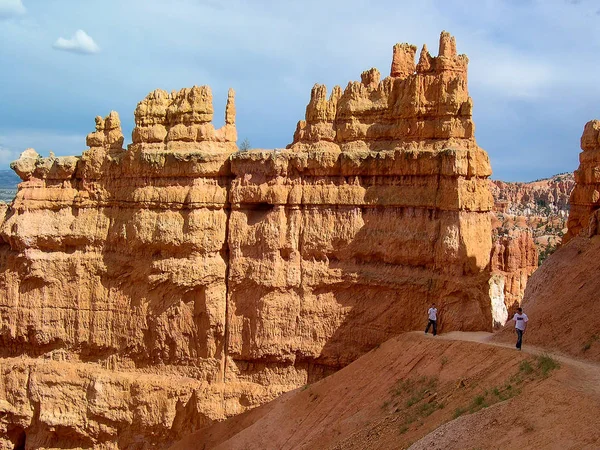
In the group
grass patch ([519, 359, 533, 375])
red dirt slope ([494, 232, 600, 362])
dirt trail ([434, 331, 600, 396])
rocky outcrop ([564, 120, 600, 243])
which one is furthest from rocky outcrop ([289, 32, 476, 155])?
grass patch ([519, 359, 533, 375])

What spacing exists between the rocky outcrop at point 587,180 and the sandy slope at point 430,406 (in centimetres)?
A: 926

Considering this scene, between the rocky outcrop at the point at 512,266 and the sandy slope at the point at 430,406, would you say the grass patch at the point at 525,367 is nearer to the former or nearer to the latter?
the sandy slope at the point at 430,406

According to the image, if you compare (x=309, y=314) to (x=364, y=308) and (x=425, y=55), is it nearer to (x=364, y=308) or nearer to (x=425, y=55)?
(x=364, y=308)

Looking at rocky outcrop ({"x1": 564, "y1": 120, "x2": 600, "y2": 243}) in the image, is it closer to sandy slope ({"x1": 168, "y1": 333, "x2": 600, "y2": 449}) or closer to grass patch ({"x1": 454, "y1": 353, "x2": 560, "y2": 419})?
sandy slope ({"x1": 168, "y1": 333, "x2": 600, "y2": 449})

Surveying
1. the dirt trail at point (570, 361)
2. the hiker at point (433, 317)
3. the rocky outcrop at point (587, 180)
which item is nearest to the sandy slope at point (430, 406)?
the dirt trail at point (570, 361)

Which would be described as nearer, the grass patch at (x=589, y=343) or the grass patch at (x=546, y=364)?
the grass patch at (x=546, y=364)

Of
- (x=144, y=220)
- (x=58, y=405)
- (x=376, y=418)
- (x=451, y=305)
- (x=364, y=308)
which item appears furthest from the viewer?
(x=58, y=405)

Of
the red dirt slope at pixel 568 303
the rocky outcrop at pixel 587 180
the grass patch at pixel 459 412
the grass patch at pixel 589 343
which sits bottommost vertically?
the grass patch at pixel 459 412

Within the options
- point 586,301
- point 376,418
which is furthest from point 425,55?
point 376,418

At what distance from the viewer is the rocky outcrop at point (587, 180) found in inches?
1037

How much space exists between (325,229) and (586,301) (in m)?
8.84

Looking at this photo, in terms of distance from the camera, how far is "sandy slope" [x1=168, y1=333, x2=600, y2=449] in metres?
12.1

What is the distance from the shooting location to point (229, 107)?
26.3 m

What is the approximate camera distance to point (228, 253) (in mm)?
25422
